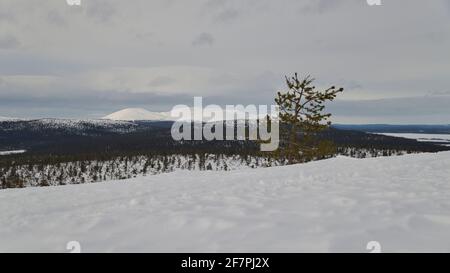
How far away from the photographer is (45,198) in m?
12.8

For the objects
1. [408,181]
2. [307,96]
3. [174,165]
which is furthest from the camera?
[174,165]

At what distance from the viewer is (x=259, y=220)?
275 inches

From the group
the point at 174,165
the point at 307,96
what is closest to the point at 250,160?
the point at 174,165

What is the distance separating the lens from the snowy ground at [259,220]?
18.6 feet

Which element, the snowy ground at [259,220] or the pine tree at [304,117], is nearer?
the snowy ground at [259,220]

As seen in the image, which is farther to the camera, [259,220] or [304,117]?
[304,117]

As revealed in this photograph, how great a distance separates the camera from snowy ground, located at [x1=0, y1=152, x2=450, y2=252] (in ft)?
18.6

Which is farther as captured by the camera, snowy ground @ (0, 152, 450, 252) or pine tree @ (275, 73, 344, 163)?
pine tree @ (275, 73, 344, 163)

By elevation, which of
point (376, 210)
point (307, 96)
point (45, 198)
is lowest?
point (45, 198)
